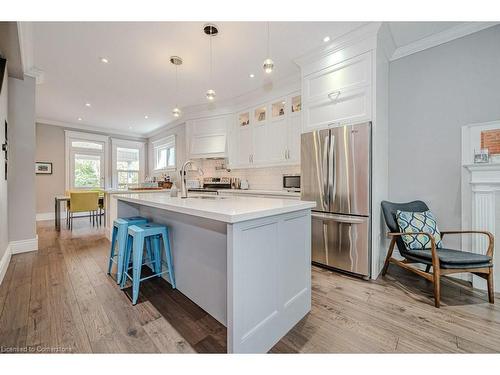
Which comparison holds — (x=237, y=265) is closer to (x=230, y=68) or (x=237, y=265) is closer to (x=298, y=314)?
(x=298, y=314)

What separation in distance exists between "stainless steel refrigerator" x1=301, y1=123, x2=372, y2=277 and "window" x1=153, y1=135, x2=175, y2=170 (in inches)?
188

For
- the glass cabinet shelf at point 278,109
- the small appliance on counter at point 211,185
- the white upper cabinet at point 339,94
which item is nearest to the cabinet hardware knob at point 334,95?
the white upper cabinet at point 339,94

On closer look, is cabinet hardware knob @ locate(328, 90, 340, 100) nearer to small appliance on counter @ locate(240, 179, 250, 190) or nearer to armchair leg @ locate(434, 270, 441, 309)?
armchair leg @ locate(434, 270, 441, 309)

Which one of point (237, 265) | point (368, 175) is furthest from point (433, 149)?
point (237, 265)

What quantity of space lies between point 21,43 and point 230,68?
7.93 feet

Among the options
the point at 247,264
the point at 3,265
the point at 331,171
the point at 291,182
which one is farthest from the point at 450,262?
the point at 3,265

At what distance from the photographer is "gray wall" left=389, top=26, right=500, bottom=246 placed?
227 centimetres

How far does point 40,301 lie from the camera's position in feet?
6.34

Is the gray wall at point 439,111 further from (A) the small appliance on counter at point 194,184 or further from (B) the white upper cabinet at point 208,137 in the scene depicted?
(A) the small appliance on counter at point 194,184

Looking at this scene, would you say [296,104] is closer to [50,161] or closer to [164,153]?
[164,153]

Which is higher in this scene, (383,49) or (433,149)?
(383,49)

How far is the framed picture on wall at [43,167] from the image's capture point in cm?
592

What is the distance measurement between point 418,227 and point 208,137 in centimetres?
422

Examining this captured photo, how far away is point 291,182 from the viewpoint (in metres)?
3.82
